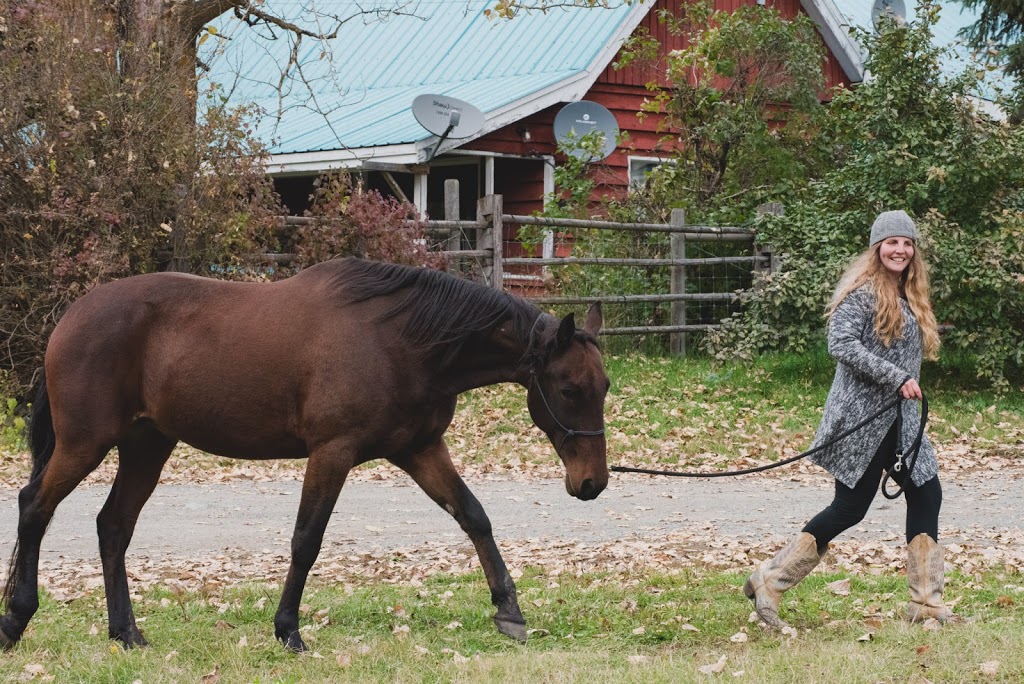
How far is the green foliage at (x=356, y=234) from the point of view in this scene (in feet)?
42.2

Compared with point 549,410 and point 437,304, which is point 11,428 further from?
point 549,410

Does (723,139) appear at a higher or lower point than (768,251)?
higher

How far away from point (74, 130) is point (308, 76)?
13.1 m

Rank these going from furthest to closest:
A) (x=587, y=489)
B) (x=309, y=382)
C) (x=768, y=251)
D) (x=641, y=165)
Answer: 1. (x=641, y=165)
2. (x=768, y=251)
3. (x=309, y=382)
4. (x=587, y=489)

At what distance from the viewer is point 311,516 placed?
5113 millimetres

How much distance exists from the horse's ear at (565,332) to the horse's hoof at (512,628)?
1.24m

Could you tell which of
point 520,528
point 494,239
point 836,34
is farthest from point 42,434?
point 836,34

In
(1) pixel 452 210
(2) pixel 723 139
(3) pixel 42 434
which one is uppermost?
(2) pixel 723 139

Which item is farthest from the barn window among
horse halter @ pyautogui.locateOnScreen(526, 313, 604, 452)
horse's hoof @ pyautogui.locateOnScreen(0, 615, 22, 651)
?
horse's hoof @ pyautogui.locateOnScreen(0, 615, 22, 651)

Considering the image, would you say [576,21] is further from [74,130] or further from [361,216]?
[74,130]

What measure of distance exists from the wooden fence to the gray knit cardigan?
8401 millimetres

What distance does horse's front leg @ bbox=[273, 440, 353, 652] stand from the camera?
200 inches

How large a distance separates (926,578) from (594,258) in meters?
10.1

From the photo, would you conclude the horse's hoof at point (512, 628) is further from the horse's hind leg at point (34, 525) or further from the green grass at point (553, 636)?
the horse's hind leg at point (34, 525)
